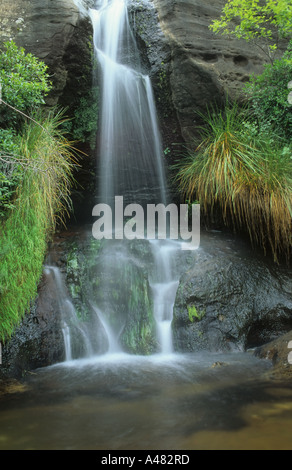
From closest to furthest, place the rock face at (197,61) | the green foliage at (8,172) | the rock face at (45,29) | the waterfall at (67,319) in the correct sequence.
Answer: the waterfall at (67,319) → the green foliage at (8,172) → the rock face at (45,29) → the rock face at (197,61)

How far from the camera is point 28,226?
4531mm

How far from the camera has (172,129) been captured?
23.4 feet

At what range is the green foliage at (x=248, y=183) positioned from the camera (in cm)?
534

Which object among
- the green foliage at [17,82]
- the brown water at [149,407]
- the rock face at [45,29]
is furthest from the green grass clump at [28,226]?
the rock face at [45,29]

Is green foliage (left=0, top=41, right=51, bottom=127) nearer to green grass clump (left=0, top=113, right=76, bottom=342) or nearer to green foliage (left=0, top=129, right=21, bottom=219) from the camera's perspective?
green grass clump (left=0, top=113, right=76, bottom=342)

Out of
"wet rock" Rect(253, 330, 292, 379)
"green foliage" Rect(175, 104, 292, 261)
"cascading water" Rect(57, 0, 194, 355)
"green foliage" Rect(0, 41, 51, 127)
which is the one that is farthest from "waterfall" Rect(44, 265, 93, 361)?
"green foliage" Rect(175, 104, 292, 261)

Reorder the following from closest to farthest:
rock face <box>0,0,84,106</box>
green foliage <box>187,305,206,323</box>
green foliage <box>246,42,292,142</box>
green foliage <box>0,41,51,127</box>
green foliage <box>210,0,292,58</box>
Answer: green foliage <box>187,305,206,323</box> < green foliage <box>0,41,51,127</box> < green foliage <box>210,0,292,58</box> < rock face <box>0,0,84,106</box> < green foliage <box>246,42,292,142</box>

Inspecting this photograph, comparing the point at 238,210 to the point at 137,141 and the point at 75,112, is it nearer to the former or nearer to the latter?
the point at 137,141

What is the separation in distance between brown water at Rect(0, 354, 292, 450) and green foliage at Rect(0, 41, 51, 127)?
3.26 meters

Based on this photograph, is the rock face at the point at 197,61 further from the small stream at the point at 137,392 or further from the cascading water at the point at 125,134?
the small stream at the point at 137,392

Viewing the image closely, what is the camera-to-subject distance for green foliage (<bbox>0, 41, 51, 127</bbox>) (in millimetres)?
4895

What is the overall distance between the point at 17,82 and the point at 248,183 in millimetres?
3300

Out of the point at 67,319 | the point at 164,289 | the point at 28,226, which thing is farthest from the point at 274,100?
the point at 67,319

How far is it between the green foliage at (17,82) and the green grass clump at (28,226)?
278 millimetres
